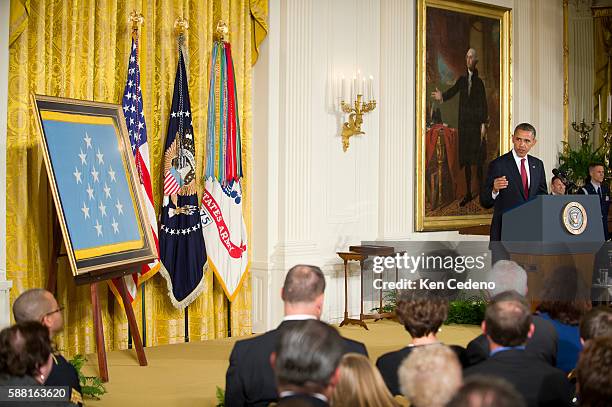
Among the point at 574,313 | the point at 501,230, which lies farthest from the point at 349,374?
the point at 501,230

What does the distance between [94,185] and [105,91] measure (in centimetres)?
148

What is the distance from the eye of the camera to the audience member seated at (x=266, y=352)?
3906 millimetres

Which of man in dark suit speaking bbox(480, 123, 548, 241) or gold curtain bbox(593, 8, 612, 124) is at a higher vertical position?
gold curtain bbox(593, 8, 612, 124)

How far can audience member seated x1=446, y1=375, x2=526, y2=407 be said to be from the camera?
7.34 ft

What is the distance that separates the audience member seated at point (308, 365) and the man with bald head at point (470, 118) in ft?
29.7

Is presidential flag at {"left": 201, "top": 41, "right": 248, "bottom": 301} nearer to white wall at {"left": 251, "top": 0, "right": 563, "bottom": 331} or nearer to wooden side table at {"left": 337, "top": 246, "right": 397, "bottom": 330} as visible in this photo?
white wall at {"left": 251, "top": 0, "right": 563, "bottom": 331}

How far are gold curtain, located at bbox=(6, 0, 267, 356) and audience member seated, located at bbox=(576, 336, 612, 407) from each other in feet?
17.9

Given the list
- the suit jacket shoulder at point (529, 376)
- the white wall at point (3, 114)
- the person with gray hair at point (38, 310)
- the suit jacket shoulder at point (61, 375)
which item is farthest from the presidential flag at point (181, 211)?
the suit jacket shoulder at point (529, 376)

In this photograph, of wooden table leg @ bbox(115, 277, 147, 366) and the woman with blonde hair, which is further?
wooden table leg @ bbox(115, 277, 147, 366)

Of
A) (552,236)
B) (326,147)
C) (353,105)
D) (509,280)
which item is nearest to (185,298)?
(326,147)

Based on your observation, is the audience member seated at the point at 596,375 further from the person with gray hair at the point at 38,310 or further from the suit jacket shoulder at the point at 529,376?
the person with gray hair at the point at 38,310

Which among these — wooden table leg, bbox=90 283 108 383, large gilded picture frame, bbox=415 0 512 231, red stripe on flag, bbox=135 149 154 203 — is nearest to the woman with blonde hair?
wooden table leg, bbox=90 283 108 383

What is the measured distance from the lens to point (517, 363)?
3.67 metres

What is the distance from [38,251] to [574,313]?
14.7ft
